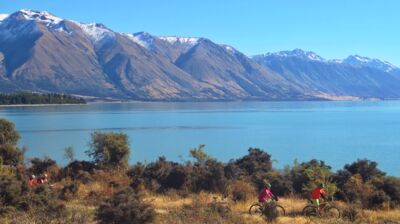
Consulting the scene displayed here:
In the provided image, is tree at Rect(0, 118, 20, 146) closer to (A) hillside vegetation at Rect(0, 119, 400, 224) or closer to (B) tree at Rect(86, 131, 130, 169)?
(A) hillside vegetation at Rect(0, 119, 400, 224)

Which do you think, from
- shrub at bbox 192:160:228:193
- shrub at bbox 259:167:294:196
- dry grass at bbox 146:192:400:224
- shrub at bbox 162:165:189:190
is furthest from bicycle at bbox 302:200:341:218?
shrub at bbox 162:165:189:190

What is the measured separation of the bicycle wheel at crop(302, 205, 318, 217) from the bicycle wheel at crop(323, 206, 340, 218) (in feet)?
1.05

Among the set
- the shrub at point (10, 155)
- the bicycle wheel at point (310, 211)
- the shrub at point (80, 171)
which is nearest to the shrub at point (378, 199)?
the bicycle wheel at point (310, 211)

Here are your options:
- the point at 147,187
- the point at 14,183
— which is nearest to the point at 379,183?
the point at 147,187

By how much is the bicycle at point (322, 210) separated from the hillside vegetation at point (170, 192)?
9.6 inches

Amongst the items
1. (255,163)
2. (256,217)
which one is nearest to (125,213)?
(256,217)

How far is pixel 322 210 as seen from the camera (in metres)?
17.8

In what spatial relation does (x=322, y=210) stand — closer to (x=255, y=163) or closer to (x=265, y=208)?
(x=265, y=208)

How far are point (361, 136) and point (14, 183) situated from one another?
291ft

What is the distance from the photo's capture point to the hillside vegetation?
14.9 m

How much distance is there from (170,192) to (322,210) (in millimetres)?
7526

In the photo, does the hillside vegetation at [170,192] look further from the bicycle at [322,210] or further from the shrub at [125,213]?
the bicycle at [322,210]

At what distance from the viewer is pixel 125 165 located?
33.6 m

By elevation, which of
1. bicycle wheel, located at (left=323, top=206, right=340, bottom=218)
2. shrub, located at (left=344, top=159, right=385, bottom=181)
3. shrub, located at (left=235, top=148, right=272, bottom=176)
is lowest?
shrub, located at (left=235, top=148, right=272, bottom=176)
